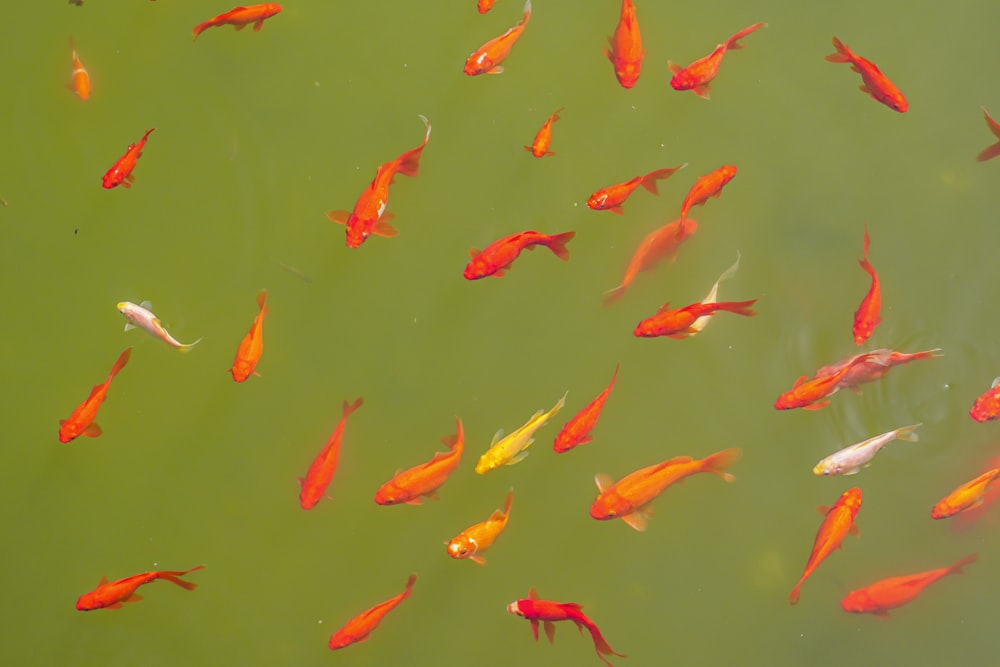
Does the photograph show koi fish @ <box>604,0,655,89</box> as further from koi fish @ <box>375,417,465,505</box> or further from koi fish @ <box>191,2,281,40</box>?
koi fish @ <box>375,417,465,505</box>

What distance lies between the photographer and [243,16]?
3143 millimetres

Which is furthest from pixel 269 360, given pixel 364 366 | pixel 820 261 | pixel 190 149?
pixel 820 261

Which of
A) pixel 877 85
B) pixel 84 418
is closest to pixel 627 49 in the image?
pixel 877 85

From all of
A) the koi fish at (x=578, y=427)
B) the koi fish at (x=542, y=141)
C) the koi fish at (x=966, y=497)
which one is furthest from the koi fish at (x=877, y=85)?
the koi fish at (x=578, y=427)

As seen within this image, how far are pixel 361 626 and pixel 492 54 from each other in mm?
2096

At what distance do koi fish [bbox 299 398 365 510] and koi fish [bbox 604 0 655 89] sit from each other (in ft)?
5.35

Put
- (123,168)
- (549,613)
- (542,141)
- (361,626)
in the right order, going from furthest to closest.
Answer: (542,141) → (123,168) → (361,626) → (549,613)

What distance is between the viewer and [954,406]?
10.8 feet

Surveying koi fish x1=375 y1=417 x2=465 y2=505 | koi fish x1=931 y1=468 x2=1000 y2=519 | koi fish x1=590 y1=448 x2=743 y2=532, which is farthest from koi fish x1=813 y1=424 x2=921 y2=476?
koi fish x1=375 y1=417 x2=465 y2=505

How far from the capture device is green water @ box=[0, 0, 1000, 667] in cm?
316

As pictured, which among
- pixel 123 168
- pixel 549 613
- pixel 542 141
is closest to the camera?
pixel 549 613

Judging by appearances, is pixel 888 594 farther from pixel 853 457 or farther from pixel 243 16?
pixel 243 16

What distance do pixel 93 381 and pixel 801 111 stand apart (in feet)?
9.63

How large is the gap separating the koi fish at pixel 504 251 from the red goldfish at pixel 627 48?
0.69 metres
